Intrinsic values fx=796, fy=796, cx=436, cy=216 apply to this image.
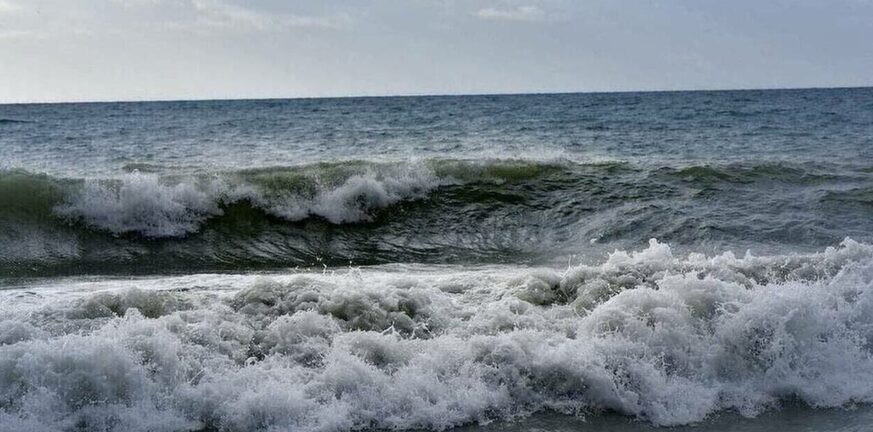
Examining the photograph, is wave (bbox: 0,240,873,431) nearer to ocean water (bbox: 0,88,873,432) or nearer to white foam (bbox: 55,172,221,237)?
ocean water (bbox: 0,88,873,432)

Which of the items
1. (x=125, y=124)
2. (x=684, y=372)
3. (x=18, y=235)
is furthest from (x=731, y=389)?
(x=125, y=124)

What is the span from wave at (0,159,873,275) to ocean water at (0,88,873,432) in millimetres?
47

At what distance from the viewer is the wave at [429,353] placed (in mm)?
5156

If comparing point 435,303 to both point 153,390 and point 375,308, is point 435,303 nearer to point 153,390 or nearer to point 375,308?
point 375,308

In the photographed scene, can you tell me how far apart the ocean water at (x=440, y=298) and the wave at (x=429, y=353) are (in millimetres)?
19

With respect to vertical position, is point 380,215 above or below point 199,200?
below

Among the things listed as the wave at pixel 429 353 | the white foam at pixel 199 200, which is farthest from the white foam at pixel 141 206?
the wave at pixel 429 353

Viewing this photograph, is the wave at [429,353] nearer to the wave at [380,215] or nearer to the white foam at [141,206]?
the wave at [380,215]

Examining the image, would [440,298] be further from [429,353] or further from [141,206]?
[141,206]

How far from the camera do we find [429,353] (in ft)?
19.1

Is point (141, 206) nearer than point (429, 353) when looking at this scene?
No

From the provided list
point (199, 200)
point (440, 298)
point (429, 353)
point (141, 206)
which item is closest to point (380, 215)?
point (199, 200)

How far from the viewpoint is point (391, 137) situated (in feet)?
83.1

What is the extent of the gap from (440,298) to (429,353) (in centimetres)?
111
